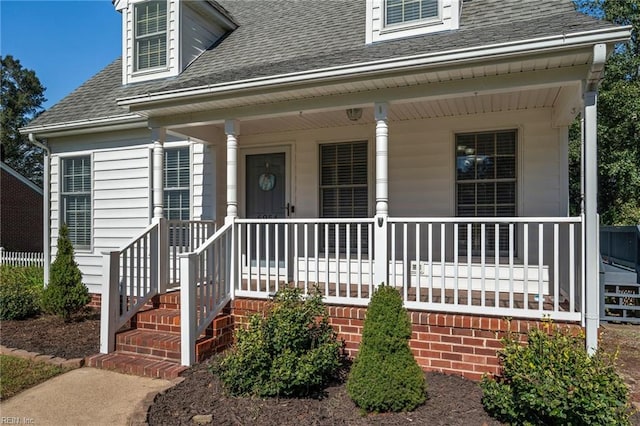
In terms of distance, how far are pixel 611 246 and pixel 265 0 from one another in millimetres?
9514

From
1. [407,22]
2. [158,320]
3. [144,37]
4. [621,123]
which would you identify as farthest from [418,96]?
[621,123]

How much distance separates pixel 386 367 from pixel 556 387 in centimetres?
122

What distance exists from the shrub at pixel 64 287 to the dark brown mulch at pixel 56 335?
0.88 ft

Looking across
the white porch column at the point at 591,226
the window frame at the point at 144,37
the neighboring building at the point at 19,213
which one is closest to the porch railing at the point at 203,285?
the white porch column at the point at 591,226

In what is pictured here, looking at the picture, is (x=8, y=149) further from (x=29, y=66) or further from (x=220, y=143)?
(x=220, y=143)

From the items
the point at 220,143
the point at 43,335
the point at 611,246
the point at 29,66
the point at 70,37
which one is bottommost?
the point at 43,335

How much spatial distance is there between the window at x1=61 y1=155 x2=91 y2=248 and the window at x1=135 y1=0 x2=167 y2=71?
2170mm

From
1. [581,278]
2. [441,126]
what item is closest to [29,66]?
[441,126]

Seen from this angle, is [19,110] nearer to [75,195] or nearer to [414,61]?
[75,195]

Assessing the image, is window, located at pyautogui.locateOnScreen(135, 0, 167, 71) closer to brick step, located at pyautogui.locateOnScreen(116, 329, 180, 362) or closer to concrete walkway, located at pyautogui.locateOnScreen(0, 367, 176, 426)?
brick step, located at pyautogui.locateOnScreen(116, 329, 180, 362)

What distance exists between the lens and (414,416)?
3275mm

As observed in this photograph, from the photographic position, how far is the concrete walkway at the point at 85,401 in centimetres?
336

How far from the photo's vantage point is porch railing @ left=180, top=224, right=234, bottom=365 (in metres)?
4.38

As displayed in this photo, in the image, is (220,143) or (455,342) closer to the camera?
(455,342)
